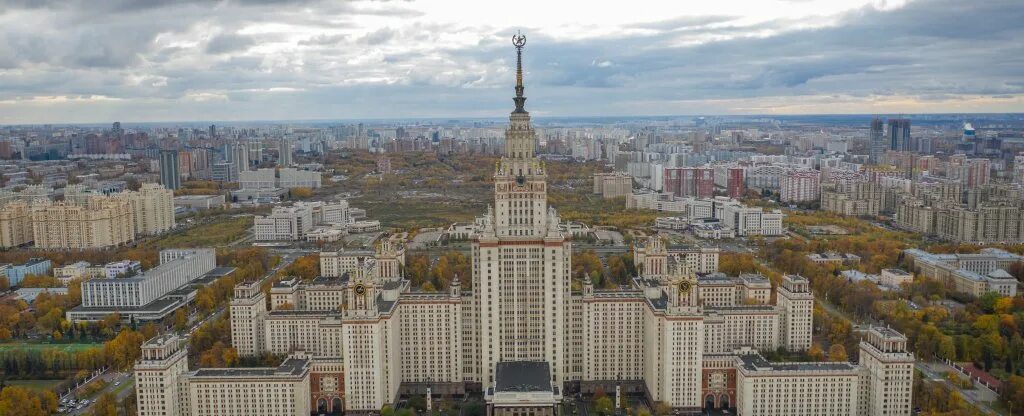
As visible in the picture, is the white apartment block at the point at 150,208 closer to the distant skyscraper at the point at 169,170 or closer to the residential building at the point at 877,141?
the distant skyscraper at the point at 169,170

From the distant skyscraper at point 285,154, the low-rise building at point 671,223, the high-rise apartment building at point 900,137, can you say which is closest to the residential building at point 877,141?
the high-rise apartment building at point 900,137

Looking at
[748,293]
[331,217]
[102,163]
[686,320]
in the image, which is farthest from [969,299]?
[102,163]

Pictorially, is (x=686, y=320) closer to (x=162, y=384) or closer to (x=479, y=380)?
(x=479, y=380)

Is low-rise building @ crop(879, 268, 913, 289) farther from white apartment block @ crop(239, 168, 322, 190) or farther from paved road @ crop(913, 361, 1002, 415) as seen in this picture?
white apartment block @ crop(239, 168, 322, 190)

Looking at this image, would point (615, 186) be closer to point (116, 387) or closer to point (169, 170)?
point (169, 170)

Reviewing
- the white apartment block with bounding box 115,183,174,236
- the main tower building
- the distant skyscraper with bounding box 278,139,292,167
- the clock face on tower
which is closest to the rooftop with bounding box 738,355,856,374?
the clock face on tower
